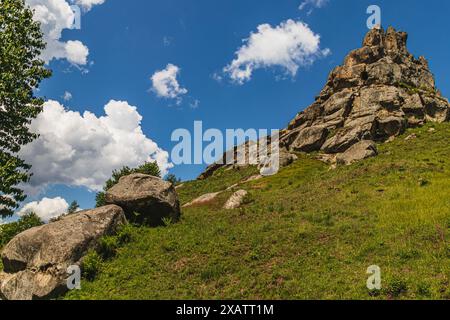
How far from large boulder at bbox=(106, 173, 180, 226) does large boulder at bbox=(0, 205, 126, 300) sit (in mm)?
4274

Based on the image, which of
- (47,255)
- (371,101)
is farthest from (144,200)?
(371,101)

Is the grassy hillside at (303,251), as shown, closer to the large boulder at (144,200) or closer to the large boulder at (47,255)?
the large boulder at (144,200)

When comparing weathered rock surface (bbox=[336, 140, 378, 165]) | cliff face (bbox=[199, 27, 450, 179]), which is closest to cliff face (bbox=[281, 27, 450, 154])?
cliff face (bbox=[199, 27, 450, 179])

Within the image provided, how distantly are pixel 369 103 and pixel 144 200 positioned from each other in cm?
7156

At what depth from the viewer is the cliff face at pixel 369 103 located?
7644 cm

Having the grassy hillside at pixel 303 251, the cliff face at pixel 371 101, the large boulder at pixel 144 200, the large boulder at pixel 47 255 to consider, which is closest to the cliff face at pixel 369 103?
the cliff face at pixel 371 101

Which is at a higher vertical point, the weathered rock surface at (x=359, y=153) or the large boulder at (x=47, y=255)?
the weathered rock surface at (x=359, y=153)

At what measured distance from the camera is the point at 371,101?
280ft

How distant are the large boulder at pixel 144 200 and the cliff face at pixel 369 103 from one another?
4667 centimetres

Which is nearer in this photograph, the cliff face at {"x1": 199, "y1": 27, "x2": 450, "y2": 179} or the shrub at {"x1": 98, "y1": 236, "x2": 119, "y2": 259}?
the shrub at {"x1": 98, "y1": 236, "x2": 119, "y2": 259}

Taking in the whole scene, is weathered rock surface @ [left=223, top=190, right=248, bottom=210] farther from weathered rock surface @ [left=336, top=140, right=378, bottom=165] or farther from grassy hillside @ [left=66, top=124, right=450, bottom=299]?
weathered rock surface @ [left=336, top=140, right=378, bottom=165]

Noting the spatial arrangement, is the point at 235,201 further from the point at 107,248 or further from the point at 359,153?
the point at 359,153

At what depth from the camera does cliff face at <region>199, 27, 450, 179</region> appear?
76438 mm
